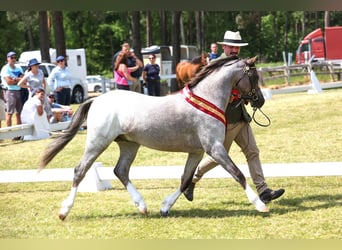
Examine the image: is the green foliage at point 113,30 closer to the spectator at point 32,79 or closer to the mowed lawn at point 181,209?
the spectator at point 32,79

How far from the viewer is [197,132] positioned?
18.1ft

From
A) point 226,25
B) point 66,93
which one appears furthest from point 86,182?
point 226,25

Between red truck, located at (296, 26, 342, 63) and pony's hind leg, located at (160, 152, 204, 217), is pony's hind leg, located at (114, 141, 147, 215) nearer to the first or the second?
pony's hind leg, located at (160, 152, 204, 217)

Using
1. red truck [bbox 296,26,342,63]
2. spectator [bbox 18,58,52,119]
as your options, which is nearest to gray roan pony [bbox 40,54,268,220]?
spectator [bbox 18,58,52,119]

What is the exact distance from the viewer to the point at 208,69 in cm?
575

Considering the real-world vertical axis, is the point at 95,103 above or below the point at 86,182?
above

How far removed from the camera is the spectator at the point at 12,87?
1221 centimetres

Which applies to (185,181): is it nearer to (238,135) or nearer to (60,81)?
(238,135)

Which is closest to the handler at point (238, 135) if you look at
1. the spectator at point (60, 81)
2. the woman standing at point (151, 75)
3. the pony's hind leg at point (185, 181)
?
the pony's hind leg at point (185, 181)

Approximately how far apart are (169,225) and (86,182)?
2.14 meters

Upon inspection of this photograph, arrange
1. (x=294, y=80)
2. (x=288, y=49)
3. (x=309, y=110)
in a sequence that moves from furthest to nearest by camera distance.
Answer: (x=288, y=49) < (x=294, y=80) < (x=309, y=110)

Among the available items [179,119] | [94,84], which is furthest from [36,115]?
[94,84]

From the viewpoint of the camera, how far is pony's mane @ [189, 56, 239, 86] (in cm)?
568

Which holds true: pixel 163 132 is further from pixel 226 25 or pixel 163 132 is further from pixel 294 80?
pixel 226 25
